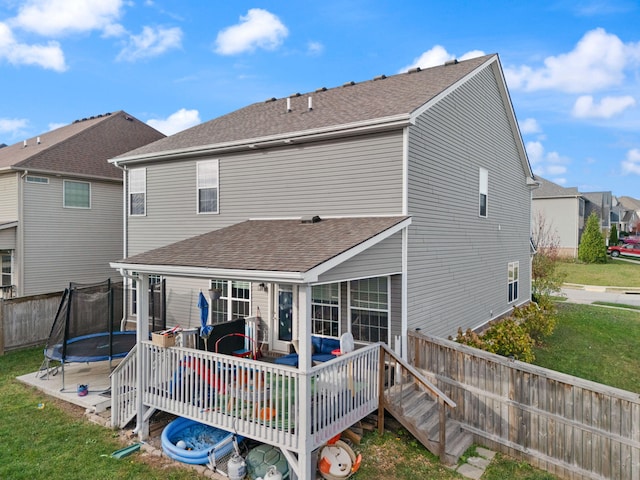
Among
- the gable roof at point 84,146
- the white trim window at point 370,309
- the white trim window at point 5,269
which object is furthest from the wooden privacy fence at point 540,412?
the white trim window at point 5,269

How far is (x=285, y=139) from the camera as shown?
9.80 meters

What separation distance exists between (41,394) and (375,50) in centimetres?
1752

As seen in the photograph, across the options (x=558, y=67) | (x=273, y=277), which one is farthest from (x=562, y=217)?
(x=273, y=277)

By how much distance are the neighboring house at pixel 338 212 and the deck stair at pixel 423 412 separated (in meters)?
1.06

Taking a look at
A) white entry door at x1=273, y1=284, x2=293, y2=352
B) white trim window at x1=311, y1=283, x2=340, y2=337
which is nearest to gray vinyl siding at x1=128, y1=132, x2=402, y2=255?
white trim window at x1=311, y1=283, x2=340, y2=337

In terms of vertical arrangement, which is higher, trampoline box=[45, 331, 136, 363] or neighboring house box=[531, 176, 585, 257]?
neighboring house box=[531, 176, 585, 257]

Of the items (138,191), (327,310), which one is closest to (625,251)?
(327,310)

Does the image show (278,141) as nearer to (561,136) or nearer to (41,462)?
(41,462)

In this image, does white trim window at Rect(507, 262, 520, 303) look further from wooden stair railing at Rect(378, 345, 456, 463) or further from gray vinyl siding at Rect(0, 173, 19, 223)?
gray vinyl siding at Rect(0, 173, 19, 223)

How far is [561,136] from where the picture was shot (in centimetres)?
3644

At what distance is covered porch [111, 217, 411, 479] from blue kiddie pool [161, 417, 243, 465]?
1.33 feet

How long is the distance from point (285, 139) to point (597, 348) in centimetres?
1179

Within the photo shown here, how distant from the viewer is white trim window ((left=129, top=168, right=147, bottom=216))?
42.6 ft

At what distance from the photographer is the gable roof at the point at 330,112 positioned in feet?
29.8
